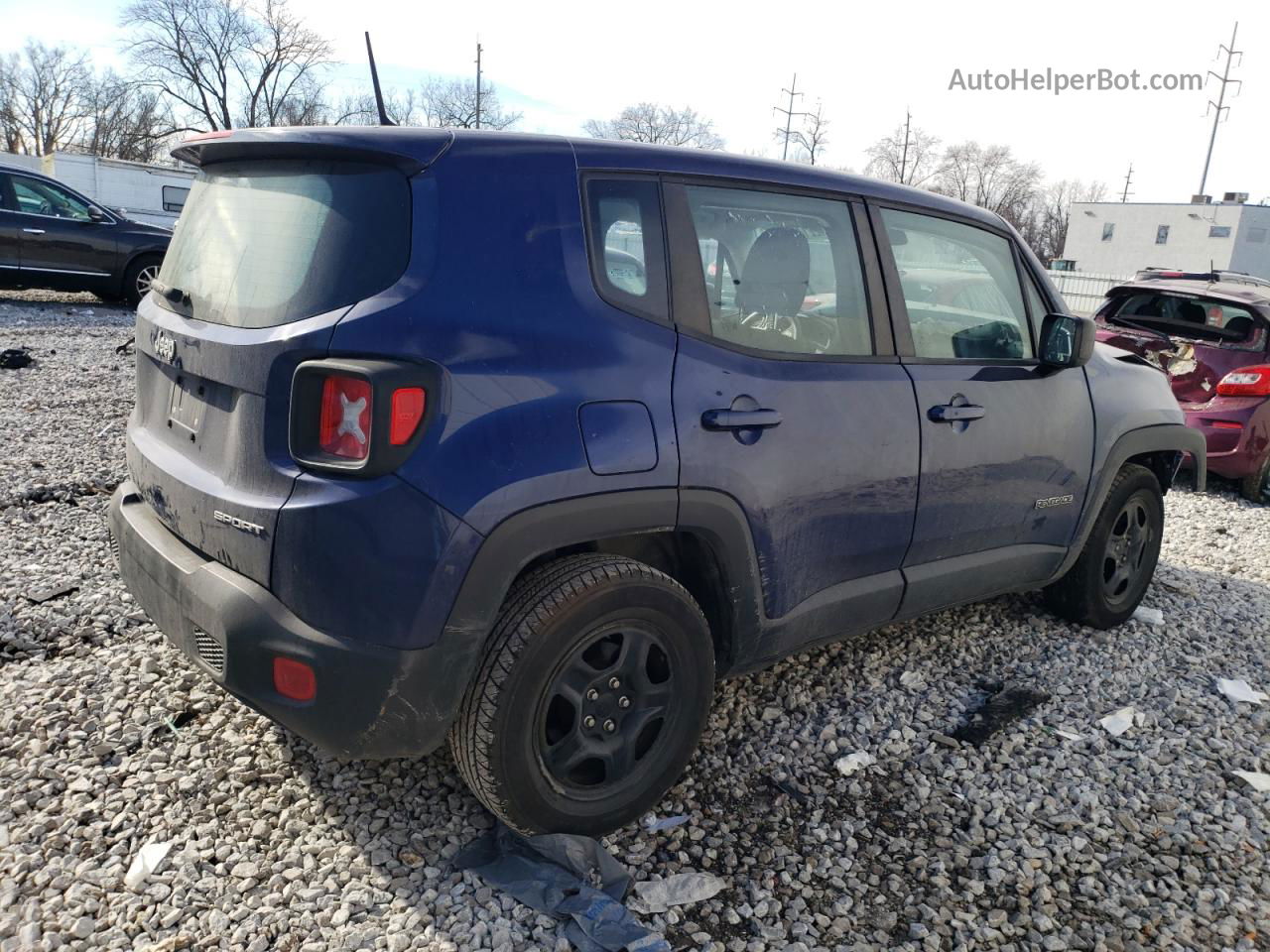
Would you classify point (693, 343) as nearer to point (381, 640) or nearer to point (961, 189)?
point (381, 640)

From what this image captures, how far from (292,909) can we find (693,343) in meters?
1.82

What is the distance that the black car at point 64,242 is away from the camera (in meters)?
12.7

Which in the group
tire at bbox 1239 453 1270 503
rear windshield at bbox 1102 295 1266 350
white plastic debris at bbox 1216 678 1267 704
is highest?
rear windshield at bbox 1102 295 1266 350

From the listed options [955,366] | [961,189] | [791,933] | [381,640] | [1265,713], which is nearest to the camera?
[381,640]

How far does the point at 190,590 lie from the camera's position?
2.56m

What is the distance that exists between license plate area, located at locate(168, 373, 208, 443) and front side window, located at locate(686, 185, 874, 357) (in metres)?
1.45

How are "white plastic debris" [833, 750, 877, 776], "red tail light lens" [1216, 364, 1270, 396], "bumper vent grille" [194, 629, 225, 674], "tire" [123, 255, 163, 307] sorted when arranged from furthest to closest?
1. "tire" [123, 255, 163, 307]
2. "red tail light lens" [1216, 364, 1270, 396]
3. "white plastic debris" [833, 750, 877, 776]
4. "bumper vent grille" [194, 629, 225, 674]

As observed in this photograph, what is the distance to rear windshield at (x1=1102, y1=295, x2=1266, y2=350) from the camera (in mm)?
7406

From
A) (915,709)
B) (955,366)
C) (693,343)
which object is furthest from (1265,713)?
(693,343)

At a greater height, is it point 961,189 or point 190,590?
point 961,189

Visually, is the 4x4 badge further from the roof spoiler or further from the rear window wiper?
the rear window wiper

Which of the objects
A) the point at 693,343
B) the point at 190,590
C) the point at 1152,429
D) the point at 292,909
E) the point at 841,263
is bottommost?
the point at 292,909

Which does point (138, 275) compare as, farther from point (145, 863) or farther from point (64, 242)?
point (145, 863)

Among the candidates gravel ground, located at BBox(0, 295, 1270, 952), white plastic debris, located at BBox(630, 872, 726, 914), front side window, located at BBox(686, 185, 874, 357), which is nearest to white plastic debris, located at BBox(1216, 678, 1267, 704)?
gravel ground, located at BBox(0, 295, 1270, 952)
